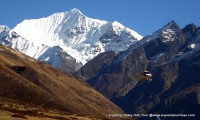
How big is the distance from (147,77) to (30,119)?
26.0 meters

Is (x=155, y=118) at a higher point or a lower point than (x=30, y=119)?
lower

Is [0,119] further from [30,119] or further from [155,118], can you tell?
[155,118]

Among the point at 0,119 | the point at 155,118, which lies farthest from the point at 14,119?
the point at 155,118

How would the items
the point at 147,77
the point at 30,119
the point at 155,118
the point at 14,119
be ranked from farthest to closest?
the point at 30,119
the point at 14,119
the point at 147,77
the point at 155,118

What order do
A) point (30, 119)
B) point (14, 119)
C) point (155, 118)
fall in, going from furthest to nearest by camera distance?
point (30, 119) < point (14, 119) < point (155, 118)

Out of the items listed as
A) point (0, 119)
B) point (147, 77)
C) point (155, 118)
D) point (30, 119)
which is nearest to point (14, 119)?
point (0, 119)

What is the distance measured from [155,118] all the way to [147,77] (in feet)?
52.5

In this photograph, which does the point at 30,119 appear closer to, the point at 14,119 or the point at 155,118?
the point at 14,119

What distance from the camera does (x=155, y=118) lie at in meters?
59.1

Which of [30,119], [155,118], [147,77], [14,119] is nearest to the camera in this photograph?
[155,118]

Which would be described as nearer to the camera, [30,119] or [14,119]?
[14,119]

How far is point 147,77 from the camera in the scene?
7456 centimetres

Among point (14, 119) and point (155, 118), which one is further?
point (14, 119)

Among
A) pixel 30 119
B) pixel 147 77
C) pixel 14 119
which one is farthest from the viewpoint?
pixel 30 119
